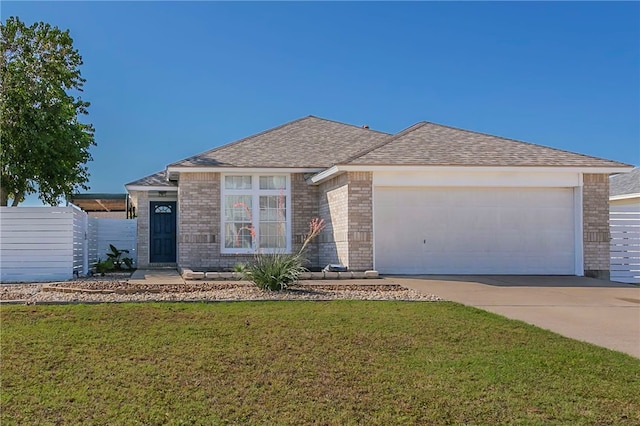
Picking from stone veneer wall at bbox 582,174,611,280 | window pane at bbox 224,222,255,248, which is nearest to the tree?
window pane at bbox 224,222,255,248

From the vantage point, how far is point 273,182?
644 inches

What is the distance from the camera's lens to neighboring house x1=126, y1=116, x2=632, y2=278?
14070mm

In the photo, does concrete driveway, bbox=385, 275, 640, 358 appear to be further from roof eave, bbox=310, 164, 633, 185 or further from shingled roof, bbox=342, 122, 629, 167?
shingled roof, bbox=342, 122, 629, 167

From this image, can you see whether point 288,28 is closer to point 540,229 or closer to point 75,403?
point 540,229

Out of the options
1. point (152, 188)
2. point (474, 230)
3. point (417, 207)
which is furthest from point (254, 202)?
point (474, 230)

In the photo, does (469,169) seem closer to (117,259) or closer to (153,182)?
(153,182)

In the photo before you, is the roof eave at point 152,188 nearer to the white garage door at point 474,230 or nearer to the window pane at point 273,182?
the window pane at point 273,182

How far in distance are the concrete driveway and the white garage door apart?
0.69 m

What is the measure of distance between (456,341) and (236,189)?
34.4ft

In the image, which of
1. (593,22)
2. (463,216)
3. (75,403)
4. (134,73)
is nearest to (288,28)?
(134,73)

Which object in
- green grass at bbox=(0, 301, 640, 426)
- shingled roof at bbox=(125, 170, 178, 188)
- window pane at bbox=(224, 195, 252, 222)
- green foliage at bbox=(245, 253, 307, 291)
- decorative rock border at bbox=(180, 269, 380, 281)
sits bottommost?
green grass at bbox=(0, 301, 640, 426)

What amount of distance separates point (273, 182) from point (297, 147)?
6.21 ft

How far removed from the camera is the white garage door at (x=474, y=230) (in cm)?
1432

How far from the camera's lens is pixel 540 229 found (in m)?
14.7
